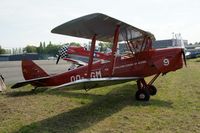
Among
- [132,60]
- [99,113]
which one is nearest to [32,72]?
[132,60]

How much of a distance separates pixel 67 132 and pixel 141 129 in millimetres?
1465

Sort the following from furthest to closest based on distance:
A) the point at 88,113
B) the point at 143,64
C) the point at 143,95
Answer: the point at 143,64 < the point at 143,95 < the point at 88,113

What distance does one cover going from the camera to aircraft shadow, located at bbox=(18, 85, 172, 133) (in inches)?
235

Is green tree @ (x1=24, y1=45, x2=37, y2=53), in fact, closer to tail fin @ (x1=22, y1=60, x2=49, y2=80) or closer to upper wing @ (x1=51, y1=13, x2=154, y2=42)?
tail fin @ (x1=22, y1=60, x2=49, y2=80)

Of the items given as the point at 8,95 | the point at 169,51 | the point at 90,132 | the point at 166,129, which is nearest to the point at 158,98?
the point at 169,51

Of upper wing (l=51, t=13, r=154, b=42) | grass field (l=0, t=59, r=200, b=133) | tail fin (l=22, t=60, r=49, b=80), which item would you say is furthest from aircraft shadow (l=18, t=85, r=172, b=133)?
upper wing (l=51, t=13, r=154, b=42)

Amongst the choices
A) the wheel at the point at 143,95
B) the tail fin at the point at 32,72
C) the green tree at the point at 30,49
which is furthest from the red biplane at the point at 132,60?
the green tree at the point at 30,49

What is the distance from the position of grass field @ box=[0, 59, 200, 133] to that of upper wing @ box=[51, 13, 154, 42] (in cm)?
205

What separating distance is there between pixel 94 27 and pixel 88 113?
2418 mm

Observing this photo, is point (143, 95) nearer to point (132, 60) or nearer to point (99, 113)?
point (132, 60)

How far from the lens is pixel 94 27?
8125mm

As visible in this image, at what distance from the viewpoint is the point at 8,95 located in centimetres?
1005

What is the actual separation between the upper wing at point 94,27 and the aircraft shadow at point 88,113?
2.06 metres

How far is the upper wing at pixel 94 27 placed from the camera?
710 cm
